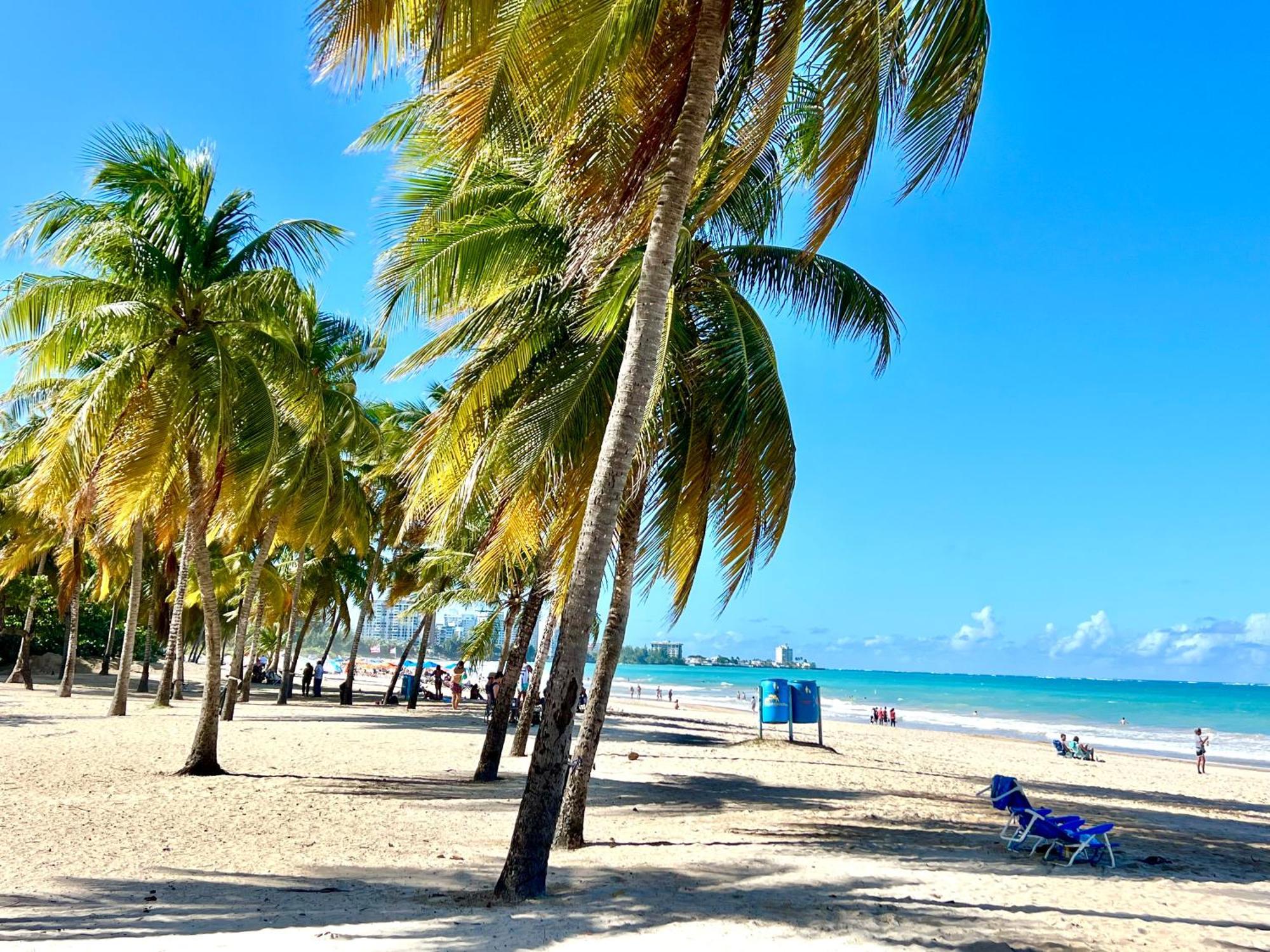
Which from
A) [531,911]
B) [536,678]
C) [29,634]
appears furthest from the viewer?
[29,634]

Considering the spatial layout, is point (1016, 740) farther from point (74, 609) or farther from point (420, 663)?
point (74, 609)

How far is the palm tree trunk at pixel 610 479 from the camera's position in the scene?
5.89 metres

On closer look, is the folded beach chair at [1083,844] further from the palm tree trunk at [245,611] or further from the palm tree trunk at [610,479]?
the palm tree trunk at [245,611]

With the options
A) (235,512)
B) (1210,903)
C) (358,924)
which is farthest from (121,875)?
(1210,903)

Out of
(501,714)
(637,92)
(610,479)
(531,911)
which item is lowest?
(531,911)

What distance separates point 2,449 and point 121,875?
16097 millimetres

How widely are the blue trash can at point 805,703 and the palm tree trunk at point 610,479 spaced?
13553 millimetres

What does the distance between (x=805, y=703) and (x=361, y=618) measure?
1477cm

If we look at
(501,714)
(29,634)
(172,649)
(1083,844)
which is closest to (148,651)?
(29,634)

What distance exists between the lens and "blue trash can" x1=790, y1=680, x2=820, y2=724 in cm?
1892

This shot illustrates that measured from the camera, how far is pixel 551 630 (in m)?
12.6

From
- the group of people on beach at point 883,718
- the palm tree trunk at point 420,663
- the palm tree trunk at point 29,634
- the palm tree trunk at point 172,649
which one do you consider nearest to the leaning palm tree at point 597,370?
the palm tree trunk at point 172,649

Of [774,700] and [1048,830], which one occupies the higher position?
[774,700]

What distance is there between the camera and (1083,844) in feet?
25.9
